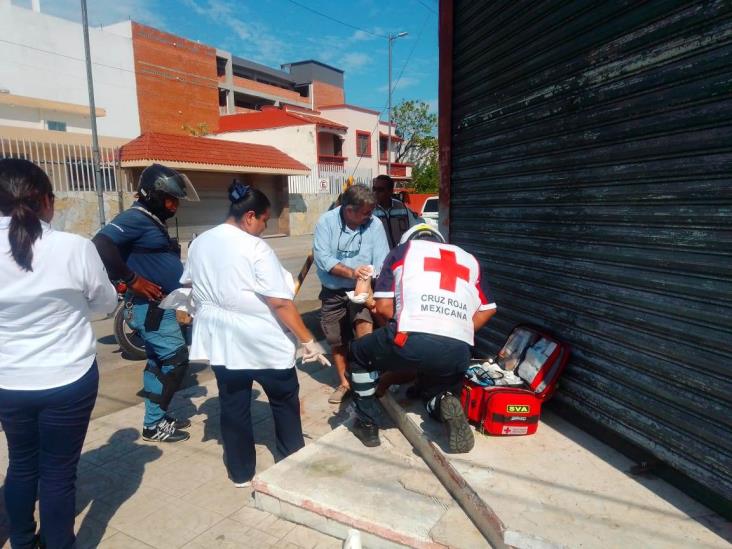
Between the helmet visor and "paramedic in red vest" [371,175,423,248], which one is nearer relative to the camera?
the helmet visor

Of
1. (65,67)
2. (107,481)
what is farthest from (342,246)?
(65,67)

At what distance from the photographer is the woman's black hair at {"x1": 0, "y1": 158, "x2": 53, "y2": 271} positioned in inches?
82.7

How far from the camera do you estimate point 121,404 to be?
4449mm

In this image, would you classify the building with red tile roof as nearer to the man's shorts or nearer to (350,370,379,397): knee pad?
the man's shorts

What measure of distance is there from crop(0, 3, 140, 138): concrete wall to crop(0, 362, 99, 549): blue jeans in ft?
73.0

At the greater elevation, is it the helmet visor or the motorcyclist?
the helmet visor

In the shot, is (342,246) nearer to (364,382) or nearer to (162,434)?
(364,382)

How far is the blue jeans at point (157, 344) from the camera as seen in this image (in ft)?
11.8

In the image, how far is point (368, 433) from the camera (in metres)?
3.33

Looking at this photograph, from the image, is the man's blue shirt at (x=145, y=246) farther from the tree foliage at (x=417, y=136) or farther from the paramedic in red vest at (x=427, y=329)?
the tree foliage at (x=417, y=136)

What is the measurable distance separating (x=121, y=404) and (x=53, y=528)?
2.22 metres

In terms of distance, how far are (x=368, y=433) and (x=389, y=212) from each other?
283cm

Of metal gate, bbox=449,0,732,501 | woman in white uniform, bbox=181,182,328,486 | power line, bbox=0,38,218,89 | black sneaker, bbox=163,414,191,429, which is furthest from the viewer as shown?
power line, bbox=0,38,218,89

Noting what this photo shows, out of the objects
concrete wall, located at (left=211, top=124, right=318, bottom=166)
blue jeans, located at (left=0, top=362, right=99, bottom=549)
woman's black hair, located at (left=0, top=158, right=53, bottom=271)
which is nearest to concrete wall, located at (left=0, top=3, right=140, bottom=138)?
concrete wall, located at (left=211, top=124, right=318, bottom=166)
